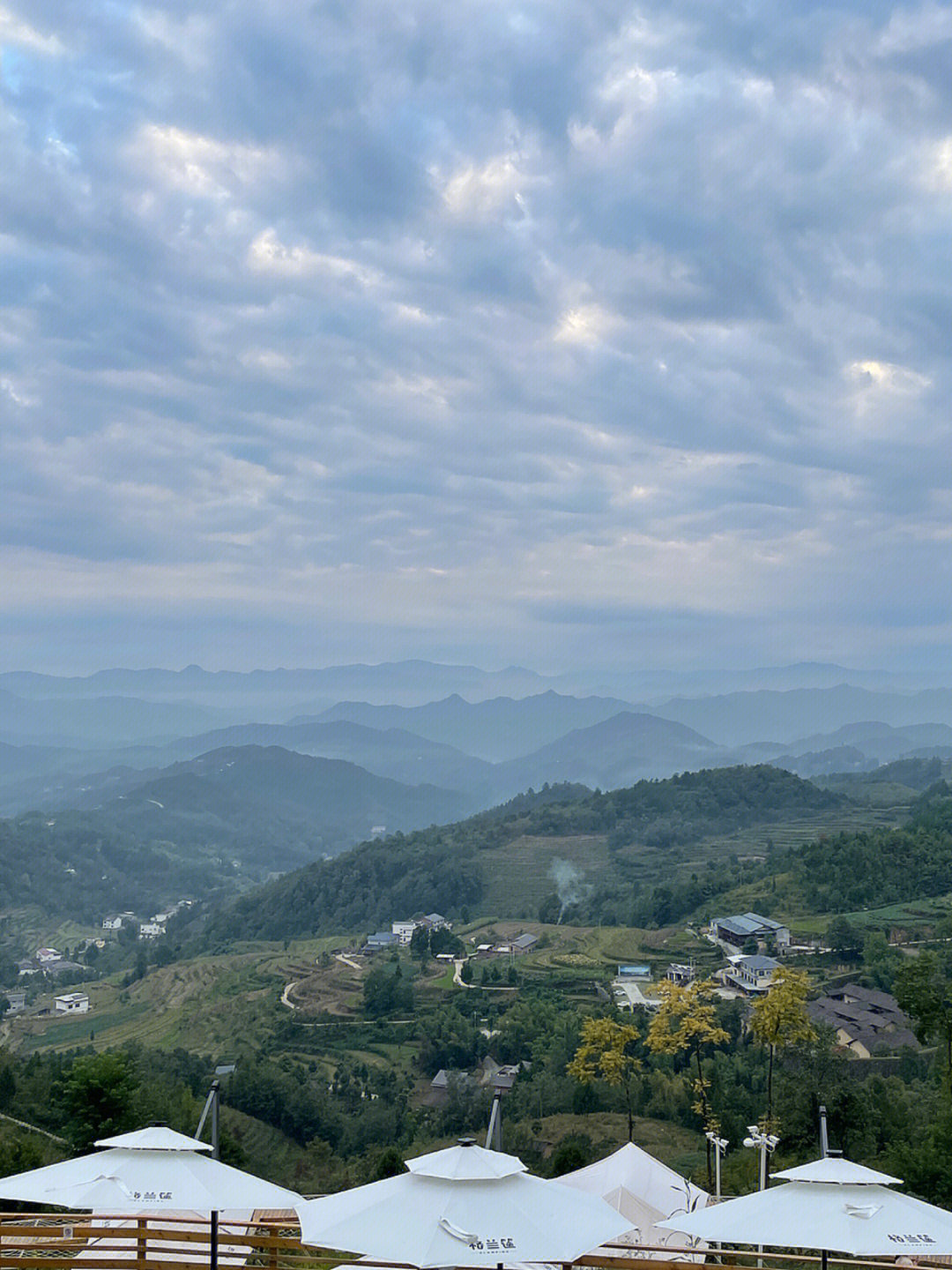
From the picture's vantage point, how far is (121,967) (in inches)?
4309

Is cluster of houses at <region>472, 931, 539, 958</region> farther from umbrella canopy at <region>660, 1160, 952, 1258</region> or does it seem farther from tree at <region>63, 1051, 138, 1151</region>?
umbrella canopy at <region>660, 1160, 952, 1258</region>

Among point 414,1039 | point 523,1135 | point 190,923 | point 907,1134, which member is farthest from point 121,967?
point 907,1134

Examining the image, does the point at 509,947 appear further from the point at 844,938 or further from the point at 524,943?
the point at 844,938

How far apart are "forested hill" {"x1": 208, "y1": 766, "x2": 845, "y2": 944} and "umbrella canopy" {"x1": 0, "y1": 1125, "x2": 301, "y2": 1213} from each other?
287 ft

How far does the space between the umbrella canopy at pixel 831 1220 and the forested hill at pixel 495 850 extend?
88.3 metres

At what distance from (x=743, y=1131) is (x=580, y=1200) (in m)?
27.0

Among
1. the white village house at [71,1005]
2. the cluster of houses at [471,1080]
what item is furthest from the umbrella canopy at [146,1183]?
the white village house at [71,1005]

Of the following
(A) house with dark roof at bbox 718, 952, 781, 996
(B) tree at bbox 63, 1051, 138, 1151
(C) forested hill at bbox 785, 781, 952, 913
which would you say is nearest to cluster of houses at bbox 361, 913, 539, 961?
(C) forested hill at bbox 785, 781, 952, 913

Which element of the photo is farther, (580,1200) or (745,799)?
(745,799)

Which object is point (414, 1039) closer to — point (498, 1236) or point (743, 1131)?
point (743, 1131)

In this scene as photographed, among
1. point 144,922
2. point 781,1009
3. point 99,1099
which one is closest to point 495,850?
point 144,922

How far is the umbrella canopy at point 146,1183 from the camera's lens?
8.21 meters

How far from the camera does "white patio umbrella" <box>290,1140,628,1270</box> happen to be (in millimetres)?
6828

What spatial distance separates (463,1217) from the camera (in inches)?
277
